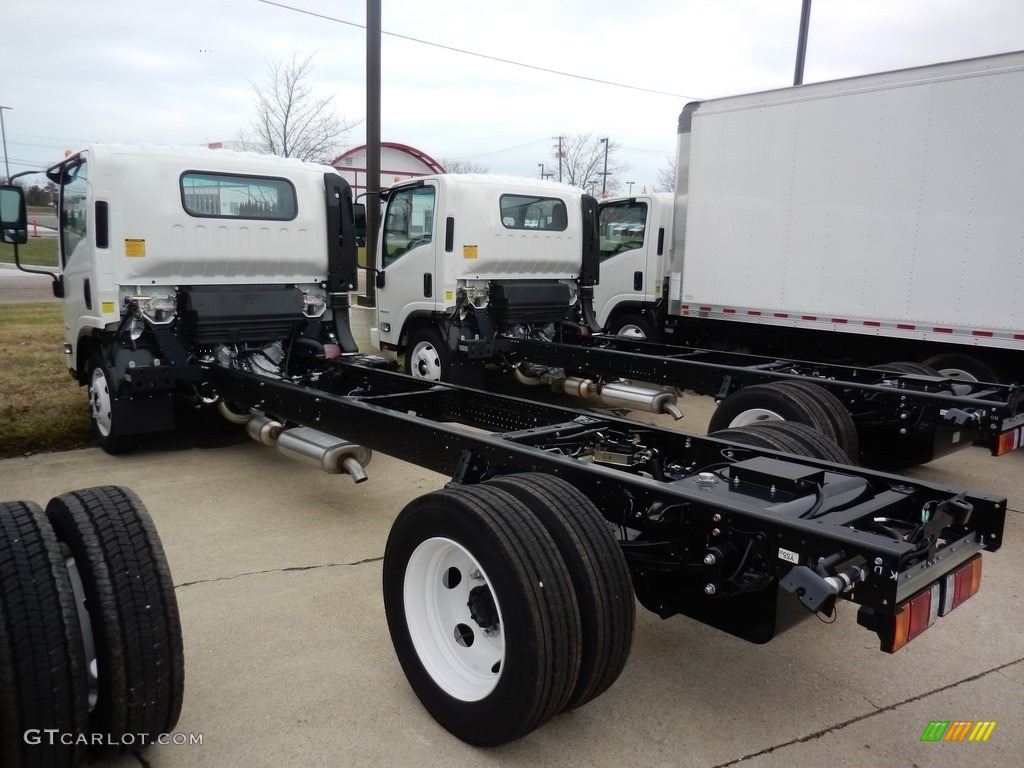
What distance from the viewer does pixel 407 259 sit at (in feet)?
27.9

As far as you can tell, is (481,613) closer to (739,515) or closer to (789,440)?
(739,515)

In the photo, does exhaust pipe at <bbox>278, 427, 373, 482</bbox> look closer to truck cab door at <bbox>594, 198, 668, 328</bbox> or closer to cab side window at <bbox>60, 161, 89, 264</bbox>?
cab side window at <bbox>60, 161, 89, 264</bbox>

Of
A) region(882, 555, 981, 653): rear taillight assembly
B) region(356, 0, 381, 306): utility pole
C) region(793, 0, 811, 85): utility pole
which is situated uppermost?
region(793, 0, 811, 85): utility pole

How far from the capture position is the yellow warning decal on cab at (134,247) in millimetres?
5879

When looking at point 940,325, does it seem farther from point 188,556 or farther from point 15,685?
point 15,685

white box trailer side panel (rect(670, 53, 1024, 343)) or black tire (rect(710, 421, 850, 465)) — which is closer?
black tire (rect(710, 421, 850, 465))

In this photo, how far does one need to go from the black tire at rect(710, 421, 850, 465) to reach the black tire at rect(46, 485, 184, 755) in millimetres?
2531

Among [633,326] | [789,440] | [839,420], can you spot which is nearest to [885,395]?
[839,420]

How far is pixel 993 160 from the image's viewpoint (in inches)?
268

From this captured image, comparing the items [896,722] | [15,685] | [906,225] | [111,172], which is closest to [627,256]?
[906,225]

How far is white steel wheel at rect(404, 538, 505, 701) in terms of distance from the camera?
2.82 meters

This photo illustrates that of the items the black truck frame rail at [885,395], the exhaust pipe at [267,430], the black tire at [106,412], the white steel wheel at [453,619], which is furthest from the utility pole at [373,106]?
the white steel wheel at [453,619]

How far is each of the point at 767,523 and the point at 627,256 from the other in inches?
332

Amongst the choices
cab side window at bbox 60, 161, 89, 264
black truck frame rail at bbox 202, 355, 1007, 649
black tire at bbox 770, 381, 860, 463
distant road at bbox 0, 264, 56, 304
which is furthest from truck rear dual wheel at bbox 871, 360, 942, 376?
distant road at bbox 0, 264, 56, 304
